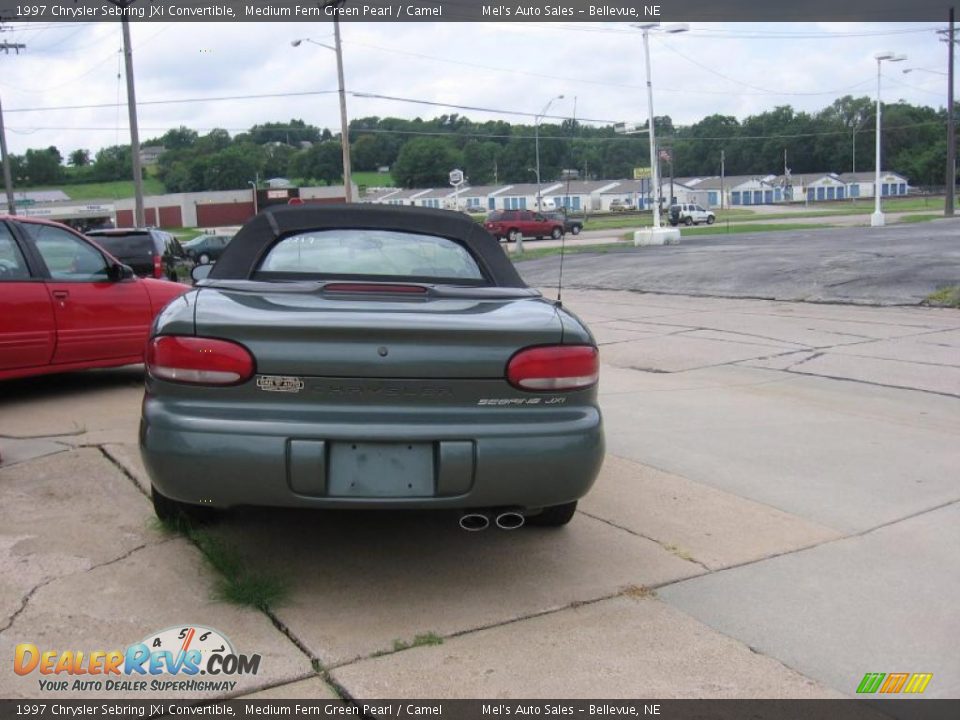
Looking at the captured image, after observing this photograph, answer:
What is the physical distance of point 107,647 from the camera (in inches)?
127

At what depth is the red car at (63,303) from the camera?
6879 millimetres

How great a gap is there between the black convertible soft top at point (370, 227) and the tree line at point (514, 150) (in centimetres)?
3563

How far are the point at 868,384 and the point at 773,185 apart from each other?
128406mm

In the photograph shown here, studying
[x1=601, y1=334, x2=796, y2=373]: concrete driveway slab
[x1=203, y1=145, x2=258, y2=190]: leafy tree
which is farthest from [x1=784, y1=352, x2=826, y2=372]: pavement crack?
[x1=203, y1=145, x2=258, y2=190]: leafy tree

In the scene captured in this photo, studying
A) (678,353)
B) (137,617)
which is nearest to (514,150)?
(678,353)

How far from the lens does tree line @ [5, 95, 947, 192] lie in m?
78.2

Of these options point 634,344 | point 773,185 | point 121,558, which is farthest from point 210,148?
point 121,558

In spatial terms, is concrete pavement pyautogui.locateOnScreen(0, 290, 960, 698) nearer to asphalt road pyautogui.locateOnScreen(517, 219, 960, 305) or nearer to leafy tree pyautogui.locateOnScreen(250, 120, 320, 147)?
asphalt road pyautogui.locateOnScreen(517, 219, 960, 305)

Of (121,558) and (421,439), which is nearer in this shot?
(421,439)

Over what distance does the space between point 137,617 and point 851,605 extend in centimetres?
276

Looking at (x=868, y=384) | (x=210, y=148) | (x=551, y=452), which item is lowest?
(x=868, y=384)

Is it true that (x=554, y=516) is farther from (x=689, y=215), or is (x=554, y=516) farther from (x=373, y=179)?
(x=373, y=179)

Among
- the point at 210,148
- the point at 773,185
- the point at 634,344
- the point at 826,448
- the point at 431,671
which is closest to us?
the point at 431,671

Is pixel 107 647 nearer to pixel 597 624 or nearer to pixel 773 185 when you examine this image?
pixel 597 624
